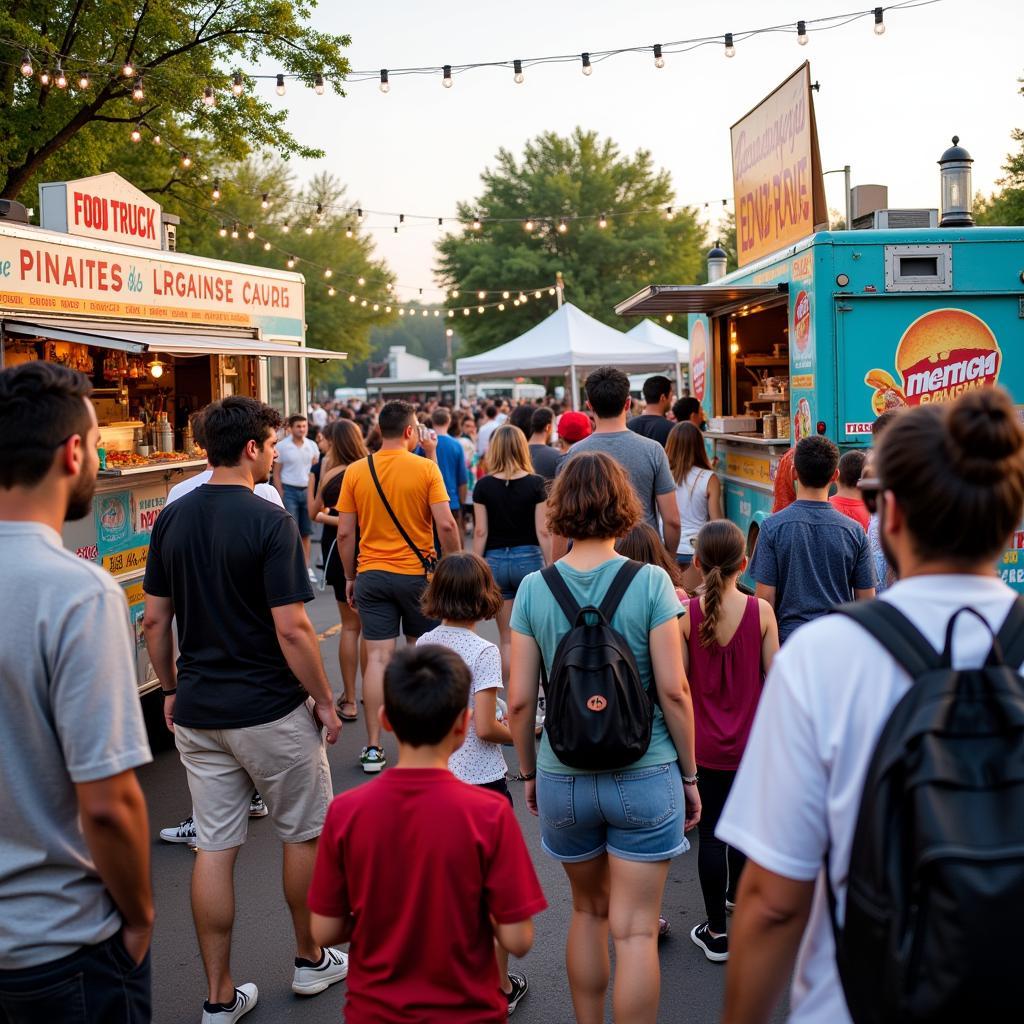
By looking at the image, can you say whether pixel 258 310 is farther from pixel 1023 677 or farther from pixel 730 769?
pixel 1023 677

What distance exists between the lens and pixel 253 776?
401 centimetres

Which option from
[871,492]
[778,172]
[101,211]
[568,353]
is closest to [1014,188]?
[568,353]

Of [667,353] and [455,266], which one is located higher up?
[455,266]

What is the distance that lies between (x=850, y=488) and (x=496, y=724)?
7.63 ft

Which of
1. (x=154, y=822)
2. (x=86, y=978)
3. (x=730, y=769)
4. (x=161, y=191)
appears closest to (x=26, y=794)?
(x=86, y=978)

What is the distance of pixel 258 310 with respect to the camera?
416 inches

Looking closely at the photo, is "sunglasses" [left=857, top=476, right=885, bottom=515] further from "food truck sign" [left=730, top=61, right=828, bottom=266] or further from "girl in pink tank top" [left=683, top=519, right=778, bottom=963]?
"food truck sign" [left=730, top=61, right=828, bottom=266]

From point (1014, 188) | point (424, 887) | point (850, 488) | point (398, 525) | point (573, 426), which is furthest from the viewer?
point (1014, 188)

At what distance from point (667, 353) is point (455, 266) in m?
27.1

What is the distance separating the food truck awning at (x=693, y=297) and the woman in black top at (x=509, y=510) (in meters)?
2.33

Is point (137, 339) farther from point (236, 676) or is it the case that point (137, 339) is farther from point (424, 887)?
point (424, 887)

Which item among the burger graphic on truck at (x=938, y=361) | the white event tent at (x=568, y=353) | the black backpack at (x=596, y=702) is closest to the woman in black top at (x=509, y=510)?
the burger graphic on truck at (x=938, y=361)

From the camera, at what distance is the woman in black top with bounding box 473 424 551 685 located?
699 centimetres

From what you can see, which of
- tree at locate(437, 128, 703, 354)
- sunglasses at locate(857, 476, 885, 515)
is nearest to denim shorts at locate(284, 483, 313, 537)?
sunglasses at locate(857, 476, 885, 515)
